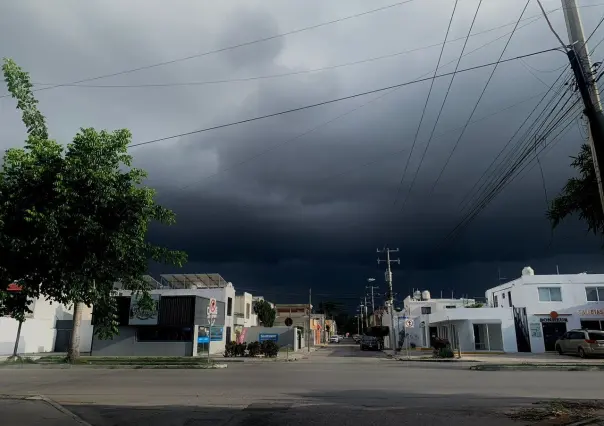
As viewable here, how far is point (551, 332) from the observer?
1618 inches

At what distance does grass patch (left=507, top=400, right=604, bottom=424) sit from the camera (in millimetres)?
9219

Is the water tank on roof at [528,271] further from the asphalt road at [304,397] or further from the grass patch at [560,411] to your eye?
the grass patch at [560,411]

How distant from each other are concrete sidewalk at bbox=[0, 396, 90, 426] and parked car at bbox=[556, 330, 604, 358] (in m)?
31.0

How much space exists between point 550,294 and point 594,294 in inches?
144

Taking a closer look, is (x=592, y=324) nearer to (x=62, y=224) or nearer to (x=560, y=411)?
(x=560, y=411)

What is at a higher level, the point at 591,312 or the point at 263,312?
the point at 263,312

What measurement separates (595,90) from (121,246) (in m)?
8.85

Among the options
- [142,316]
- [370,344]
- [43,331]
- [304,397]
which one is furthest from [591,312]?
[43,331]

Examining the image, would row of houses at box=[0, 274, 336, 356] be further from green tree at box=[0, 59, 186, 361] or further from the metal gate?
green tree at box=[0, 59, 186, 361]

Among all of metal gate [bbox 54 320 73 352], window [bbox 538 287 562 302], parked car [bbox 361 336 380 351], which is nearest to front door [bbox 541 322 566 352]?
window [bbox 538 287 562 302]

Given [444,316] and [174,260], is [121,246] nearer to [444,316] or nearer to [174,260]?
[174,260]

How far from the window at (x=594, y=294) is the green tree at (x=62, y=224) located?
41732 millimetres

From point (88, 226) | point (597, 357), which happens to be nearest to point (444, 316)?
point (597, 357)

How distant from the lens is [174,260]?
1970cm
